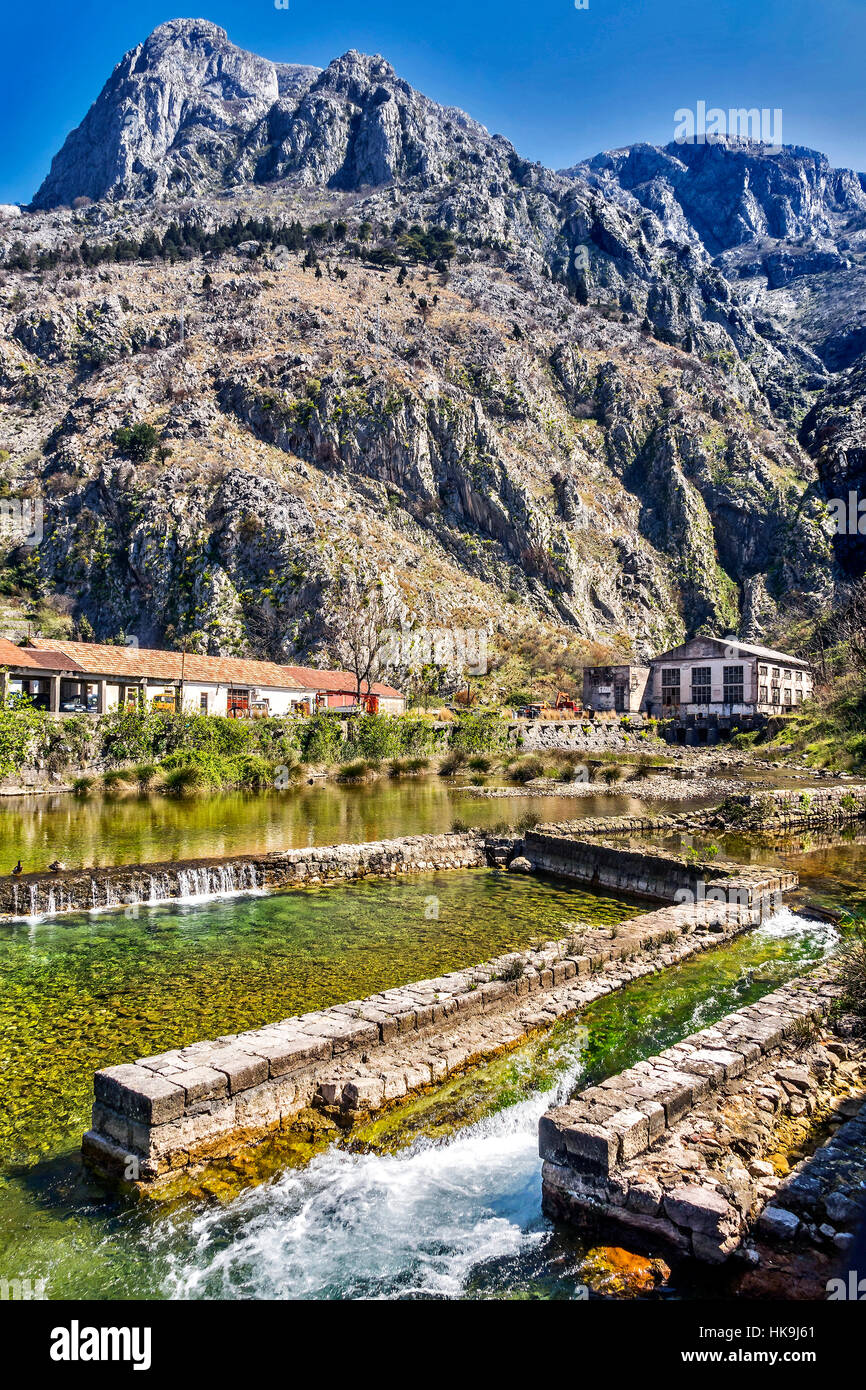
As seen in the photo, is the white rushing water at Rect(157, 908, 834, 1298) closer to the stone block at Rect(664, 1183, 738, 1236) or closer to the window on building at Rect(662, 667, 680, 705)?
the stone block at Rect(664, 1183, 738, 1236)

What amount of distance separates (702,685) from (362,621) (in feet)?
121

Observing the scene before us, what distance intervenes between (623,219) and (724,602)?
364 ft

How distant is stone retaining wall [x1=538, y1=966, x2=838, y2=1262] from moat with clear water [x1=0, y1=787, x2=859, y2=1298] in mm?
501

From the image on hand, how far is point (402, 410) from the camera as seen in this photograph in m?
102

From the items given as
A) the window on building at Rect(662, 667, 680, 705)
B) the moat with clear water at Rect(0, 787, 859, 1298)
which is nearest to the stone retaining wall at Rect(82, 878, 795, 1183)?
the moat with clear water at Rect(0, 787, 859, 1298)

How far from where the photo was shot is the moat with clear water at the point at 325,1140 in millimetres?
5293

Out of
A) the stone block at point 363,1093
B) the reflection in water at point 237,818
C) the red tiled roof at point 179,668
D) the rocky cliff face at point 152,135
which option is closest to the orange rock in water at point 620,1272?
the stone block at point 363,1093

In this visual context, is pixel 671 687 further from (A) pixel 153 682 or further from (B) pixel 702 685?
(A) pixel 153 682

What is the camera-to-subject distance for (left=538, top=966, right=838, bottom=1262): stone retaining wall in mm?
5195

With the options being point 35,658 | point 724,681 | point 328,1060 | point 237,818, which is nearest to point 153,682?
point 35,658

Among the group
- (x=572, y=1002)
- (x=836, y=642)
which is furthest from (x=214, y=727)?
(x=836, y=642)

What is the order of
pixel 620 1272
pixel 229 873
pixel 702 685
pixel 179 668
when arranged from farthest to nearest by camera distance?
pixel 702 685
pixel 179 668
pixel 229 873
pixel 620 1272

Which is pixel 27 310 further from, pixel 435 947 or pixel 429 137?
pixel 435 947
